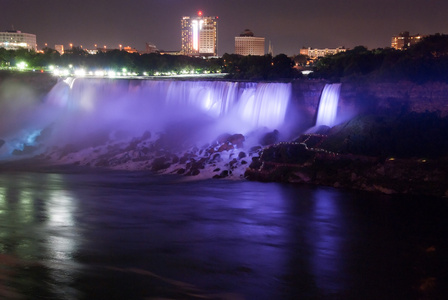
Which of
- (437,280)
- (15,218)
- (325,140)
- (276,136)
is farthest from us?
(276,136)

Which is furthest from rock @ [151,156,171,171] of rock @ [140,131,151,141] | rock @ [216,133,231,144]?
rock @ [140,131,151,141]

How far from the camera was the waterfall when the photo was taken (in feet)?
94.6

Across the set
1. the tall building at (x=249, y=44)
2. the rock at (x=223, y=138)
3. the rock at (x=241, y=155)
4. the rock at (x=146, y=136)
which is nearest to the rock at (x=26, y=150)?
the rock at (x=146, y=136)

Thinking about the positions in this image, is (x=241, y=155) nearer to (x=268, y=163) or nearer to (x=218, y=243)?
(x=268, y=163)

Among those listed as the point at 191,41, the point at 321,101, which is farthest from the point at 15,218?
the point at 191,41

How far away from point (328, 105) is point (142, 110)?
14826mm

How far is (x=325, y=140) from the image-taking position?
2559 centimetres

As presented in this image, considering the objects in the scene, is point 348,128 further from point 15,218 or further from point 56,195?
point 15,218

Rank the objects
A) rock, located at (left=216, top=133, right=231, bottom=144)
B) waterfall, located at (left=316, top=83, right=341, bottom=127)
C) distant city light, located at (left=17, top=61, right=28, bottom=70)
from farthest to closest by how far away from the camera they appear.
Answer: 1. distant city light, located at (left=17, top=61, right=28, bottom=70)
2. rock, located at (left=216, top=133, right=231, bottom=144)
3. waterfall, located at (left=316, top=83, right=341, bottom=127)

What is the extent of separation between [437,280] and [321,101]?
17819mm

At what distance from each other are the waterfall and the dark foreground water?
7572 millimetres

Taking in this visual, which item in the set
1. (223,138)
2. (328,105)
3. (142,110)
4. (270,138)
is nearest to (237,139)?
(223,138)

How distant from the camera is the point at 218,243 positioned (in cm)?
1585

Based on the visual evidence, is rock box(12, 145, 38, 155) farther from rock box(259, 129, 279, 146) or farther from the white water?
rock box(259, 129, 279, 146)
